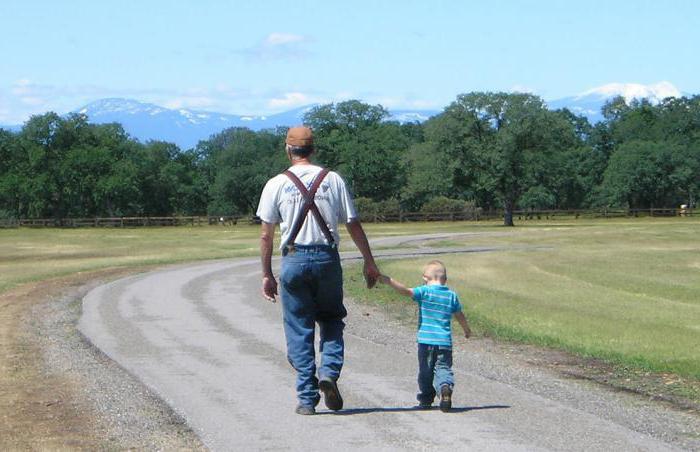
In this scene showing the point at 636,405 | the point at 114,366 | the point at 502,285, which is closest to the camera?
the point at 636,405

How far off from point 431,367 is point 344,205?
1.69m

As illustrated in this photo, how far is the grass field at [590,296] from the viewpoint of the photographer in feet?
53.6

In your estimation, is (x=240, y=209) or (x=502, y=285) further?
(x=240, y=209)

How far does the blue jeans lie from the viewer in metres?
9.00

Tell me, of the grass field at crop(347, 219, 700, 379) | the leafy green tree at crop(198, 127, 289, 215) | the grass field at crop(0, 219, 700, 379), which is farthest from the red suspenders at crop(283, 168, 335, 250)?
the leafy green tree at crop(198, 127, 289, 215)

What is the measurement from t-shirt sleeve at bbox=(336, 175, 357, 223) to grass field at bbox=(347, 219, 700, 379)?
19.4 feet

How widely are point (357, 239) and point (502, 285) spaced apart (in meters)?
22.1

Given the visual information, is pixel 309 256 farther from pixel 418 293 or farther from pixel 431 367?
pixel 431 367

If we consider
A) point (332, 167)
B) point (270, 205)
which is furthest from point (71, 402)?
point (332, 167)

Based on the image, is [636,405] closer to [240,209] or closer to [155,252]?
[155,252]

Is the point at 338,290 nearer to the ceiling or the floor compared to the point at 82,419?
nearer to the ceiling

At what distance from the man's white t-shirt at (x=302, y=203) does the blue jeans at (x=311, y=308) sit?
0.13 meters

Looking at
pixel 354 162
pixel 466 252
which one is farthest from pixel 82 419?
pixel 354 162

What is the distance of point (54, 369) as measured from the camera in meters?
12.8
